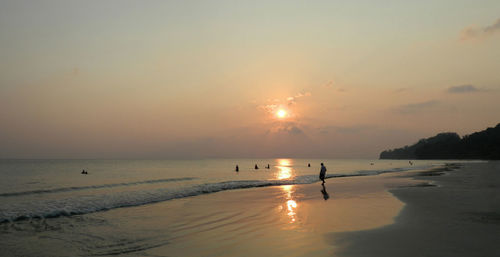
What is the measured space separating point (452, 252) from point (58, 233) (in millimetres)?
14532

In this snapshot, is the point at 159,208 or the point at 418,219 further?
the point at 159,208

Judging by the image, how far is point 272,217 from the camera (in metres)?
15.3

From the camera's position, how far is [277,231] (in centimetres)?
1201

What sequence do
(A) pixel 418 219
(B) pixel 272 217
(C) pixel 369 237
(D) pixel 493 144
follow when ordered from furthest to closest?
(D) pixel 493 144, (B) pixel 272 217, (A) pixel 418 219, (C) pixel 369 237

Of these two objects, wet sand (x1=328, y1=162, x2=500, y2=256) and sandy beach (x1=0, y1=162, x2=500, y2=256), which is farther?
sandy beach (x1=0, y1=162, x2=500, y2=256)

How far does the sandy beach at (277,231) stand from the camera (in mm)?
→ 9367

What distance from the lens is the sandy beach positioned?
937cm

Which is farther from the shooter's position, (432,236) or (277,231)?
(277,231)

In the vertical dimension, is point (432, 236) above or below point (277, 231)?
above

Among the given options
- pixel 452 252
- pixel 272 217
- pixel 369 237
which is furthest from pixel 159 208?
pixel 452 252

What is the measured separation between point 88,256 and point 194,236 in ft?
11.7

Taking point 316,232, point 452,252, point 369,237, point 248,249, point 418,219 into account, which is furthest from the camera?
point 418,219

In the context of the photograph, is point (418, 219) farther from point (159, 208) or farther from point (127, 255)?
point (159, 208)

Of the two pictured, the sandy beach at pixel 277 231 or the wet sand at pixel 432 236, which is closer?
the wet sand at pixel 432 236
